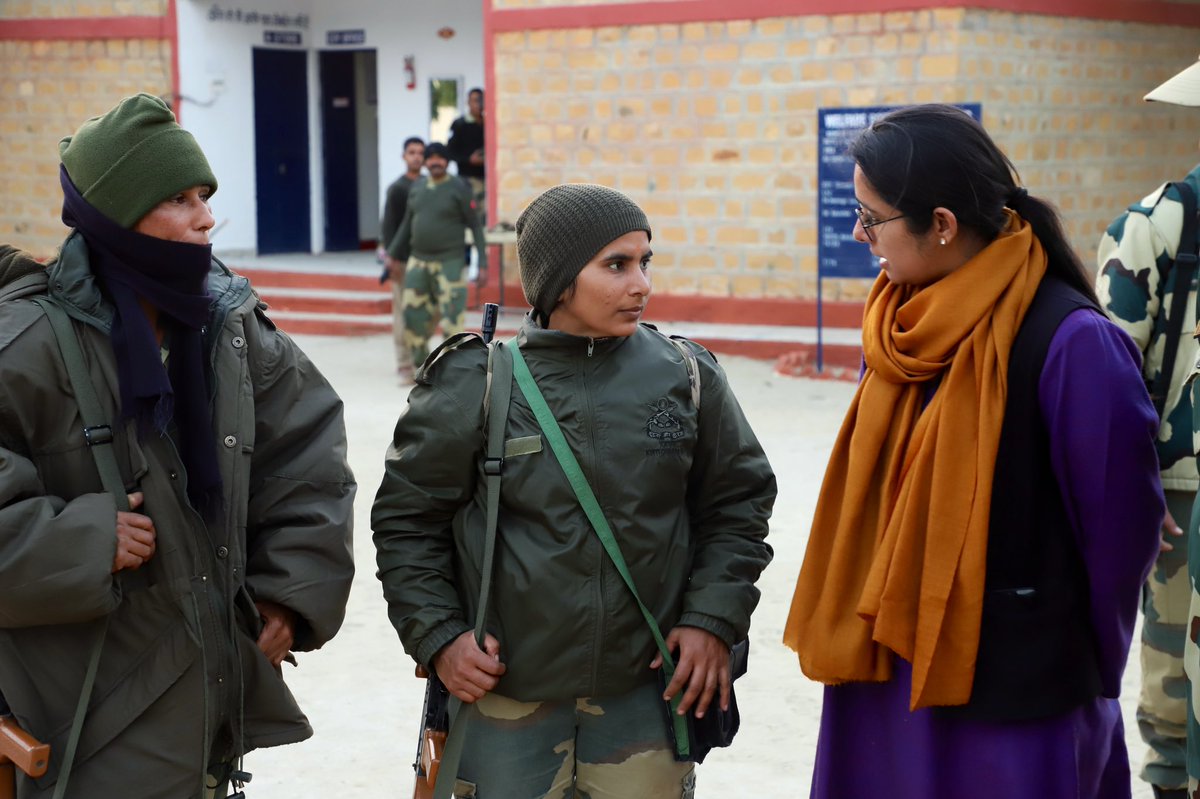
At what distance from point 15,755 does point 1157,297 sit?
283 centimetres

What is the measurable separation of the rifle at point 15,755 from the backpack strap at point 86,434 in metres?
0.04

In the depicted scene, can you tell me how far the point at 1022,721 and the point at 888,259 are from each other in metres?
0.82

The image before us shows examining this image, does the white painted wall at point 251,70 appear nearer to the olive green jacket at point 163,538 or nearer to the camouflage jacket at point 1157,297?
the camouflage jacket at point 1157,297

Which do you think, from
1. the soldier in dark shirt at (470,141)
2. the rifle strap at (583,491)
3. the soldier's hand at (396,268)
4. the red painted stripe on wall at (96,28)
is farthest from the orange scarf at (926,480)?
the red painted stripe on wall at (96,28)

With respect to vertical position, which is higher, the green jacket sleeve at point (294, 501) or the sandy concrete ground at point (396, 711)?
the green jacket sleeve at point (294, 501)

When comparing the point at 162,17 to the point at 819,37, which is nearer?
the point at 819,37

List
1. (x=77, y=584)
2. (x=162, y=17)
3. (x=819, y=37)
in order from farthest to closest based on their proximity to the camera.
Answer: (x=162, y=17) → (x=819, y=37) → (x=77, y=584)

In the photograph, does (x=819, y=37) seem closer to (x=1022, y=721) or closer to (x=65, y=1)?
(x=65, y=1)

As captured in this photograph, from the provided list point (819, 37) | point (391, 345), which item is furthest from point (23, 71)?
point (819, 37)

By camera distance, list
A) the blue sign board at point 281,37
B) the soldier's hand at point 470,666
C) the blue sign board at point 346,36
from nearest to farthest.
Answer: the soldier's hand at point 470,666, the blue sign board at point 281,37, the blue sign board at point 346,36

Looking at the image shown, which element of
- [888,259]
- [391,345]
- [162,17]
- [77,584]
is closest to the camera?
[77,584]

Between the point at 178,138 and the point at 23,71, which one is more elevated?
the point at 23,71

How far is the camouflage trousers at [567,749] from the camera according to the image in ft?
8.94

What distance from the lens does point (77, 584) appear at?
8.01 feet
